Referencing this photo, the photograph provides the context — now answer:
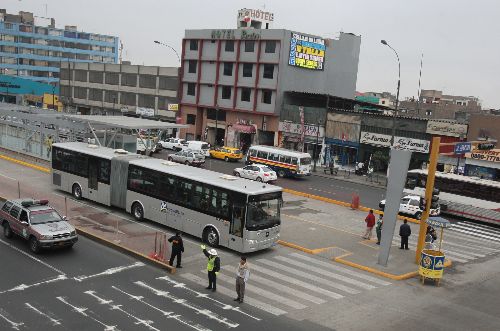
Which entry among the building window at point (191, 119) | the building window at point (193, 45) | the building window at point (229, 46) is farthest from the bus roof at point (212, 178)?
the building window at point (193, 45)

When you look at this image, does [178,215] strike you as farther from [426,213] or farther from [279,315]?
[426,213]

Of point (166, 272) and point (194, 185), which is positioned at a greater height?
point (194, 185)

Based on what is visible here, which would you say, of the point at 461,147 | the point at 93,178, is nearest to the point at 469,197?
the point at 461,147

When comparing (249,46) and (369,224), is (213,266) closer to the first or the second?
(369,224)

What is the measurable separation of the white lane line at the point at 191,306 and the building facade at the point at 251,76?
4726 cm

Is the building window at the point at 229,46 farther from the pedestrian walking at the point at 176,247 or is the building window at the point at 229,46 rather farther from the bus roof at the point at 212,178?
the pedestrian walking at the point at 176,247

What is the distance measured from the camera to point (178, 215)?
2422 cm

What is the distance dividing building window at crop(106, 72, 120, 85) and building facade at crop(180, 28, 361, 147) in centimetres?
1910

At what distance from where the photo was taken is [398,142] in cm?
5291

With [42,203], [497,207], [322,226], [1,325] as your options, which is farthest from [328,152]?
[1,325]

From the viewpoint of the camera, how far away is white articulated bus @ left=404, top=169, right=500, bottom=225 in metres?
34.4

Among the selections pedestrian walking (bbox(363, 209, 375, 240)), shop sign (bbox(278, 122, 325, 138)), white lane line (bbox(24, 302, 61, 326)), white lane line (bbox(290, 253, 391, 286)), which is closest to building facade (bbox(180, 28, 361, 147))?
shop sign (bbox(278, 122, 325, 138))

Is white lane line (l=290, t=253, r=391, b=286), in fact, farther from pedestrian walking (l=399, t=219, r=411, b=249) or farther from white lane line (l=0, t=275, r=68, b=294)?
white lane line (l=0, t=275, r=68, b=294)

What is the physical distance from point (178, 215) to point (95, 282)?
6898mm
